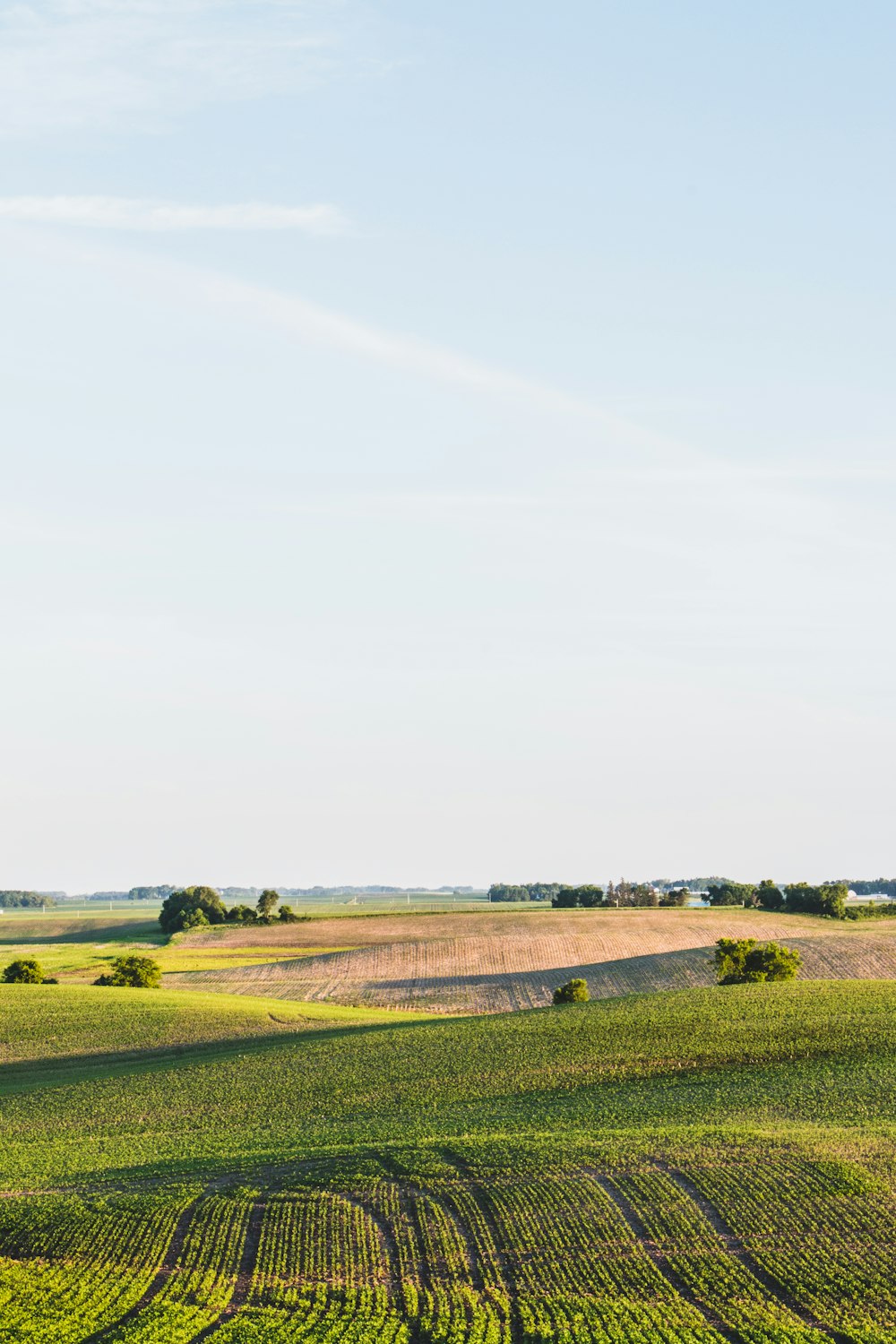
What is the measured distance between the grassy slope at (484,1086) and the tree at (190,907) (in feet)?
254

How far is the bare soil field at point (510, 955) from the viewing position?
88.6m

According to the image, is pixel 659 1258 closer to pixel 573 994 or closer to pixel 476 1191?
pixel 476 1191

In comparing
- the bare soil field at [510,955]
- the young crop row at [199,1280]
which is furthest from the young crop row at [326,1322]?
the bare soil field at [510,955]

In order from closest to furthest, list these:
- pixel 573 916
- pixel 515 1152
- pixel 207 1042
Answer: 1. pixel 515 1152
2. pixel 207 1042
3. pixel 573 916

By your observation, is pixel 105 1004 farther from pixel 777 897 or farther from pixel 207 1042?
pixel 777 897

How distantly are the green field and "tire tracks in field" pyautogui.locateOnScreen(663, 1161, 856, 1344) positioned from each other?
96 mm

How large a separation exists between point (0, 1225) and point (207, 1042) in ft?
109

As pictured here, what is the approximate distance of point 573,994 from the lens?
79.6m

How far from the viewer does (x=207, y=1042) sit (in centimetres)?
6606

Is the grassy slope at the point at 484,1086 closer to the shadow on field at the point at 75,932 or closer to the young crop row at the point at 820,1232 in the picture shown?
the young crop row at the point at 820,1232

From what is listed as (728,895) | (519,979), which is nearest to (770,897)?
(728,895)

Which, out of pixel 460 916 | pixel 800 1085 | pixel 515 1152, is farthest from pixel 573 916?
pixel 515 1152

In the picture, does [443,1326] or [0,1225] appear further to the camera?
[0,1225]

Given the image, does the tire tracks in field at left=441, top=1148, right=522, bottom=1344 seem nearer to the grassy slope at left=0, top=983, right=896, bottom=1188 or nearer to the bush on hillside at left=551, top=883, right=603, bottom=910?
the grassy slope at left=0, top=983, right=896, bottom=1188
